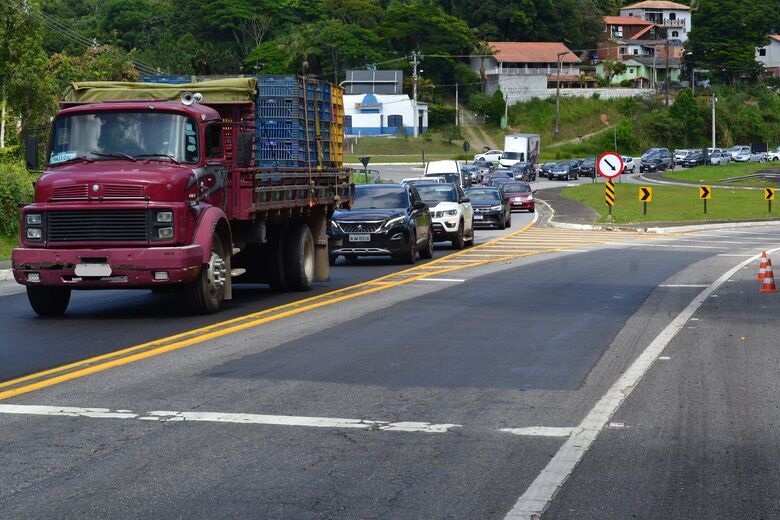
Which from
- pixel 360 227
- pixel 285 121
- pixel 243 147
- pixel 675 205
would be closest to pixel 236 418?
pixel 243 147

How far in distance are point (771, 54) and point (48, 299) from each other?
6087 inches

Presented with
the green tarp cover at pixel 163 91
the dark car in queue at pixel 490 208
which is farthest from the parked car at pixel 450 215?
the green tarp cover at pixel 163 91

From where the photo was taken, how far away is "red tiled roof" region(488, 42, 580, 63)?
139 meters

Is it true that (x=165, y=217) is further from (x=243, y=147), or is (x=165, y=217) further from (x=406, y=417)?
(x=406, y=417)

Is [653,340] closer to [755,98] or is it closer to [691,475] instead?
[691,475]

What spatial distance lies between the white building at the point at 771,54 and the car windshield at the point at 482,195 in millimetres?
120346

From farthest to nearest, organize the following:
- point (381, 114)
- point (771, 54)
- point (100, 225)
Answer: point (771, 54), point (381, 114), point (100, 225)

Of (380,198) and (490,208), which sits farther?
(490,208)

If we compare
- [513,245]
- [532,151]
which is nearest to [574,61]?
[532,151]

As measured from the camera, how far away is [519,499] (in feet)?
22.0

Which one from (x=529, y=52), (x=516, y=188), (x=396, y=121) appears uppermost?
(x=529, y=52)

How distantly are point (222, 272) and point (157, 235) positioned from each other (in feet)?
4.38

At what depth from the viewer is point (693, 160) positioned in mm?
110625

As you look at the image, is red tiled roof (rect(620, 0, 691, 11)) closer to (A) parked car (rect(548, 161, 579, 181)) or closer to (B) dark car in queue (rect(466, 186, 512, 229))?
(A) parked car (rect(548, 161, 579, 181))
